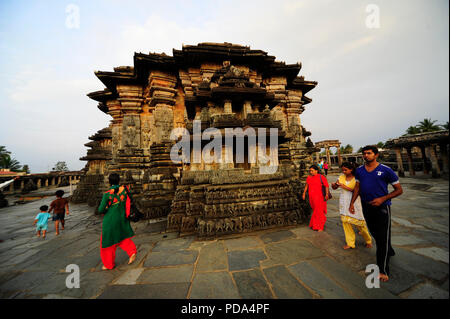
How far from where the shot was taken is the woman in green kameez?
90.9 inches

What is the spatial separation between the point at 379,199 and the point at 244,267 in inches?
77.9

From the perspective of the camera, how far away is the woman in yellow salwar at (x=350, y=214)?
2406mm

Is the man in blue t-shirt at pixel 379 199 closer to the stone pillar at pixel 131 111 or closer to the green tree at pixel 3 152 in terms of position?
the stone pillar at pixel 131 111

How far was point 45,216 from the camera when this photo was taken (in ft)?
13.7

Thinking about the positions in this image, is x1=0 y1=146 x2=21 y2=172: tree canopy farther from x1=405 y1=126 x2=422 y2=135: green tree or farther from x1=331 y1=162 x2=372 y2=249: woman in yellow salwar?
x1=405 y1=126 x2=422 y2=135: green tree

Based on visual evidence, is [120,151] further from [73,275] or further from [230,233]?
[230,233]

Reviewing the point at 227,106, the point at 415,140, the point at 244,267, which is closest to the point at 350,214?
the point at 244,267

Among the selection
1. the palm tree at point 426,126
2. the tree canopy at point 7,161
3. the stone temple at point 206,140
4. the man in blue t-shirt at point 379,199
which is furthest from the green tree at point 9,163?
the palm tree at point 426,126

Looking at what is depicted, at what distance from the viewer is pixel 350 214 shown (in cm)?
247

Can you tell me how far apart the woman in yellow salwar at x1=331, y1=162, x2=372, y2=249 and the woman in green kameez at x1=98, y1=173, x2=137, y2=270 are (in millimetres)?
3596

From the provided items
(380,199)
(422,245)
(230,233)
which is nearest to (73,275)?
(230,233)

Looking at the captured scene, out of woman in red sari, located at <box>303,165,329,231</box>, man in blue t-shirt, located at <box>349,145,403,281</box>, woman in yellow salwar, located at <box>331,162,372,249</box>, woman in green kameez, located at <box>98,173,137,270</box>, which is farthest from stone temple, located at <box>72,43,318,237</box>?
man in blue t-shirt, located at <box>349,145,403,281</box>

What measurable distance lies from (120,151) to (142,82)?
3.58m

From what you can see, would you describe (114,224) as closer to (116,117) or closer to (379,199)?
(379,199)
